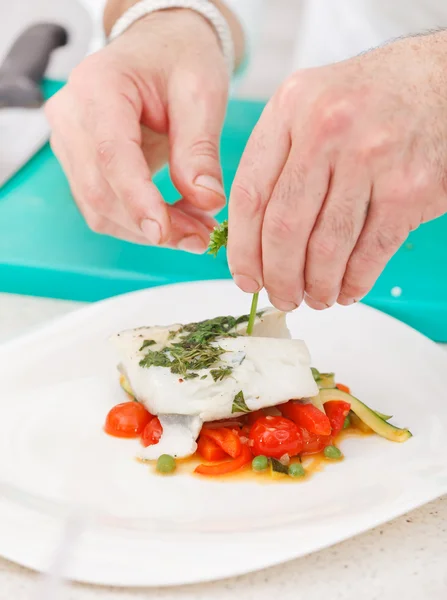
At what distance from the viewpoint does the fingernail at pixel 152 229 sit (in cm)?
230

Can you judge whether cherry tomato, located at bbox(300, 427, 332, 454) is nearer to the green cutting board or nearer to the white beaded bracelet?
the green cutting board

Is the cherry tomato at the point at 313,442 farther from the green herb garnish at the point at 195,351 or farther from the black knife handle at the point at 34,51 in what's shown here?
the black knife handle at the point at 34,51

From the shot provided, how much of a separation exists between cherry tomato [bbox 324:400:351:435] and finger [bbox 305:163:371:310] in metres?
0.42

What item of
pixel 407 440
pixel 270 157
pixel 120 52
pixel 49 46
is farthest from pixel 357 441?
pixel 49 46

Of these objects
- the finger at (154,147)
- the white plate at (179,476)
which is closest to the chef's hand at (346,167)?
the white plate at (179,476)

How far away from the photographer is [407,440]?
2.04m

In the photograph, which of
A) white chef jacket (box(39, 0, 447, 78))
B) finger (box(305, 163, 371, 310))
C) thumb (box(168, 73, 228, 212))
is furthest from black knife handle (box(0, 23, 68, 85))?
finger (box(305, 163, 371, 310))

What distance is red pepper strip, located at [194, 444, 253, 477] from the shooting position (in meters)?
1.98

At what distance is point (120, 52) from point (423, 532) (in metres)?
1.80

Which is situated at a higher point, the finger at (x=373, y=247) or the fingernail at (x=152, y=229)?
the finger at (x=373, y=247)

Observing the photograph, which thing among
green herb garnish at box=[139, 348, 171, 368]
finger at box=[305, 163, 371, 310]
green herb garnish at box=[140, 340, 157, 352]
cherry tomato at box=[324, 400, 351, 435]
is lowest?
cherry tomato at box=[324, 400, 351, 435]

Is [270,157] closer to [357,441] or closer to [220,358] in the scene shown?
[220,358]

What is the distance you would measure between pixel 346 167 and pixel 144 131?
53.9 inches

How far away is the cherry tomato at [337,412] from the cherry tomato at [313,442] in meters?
0.06
